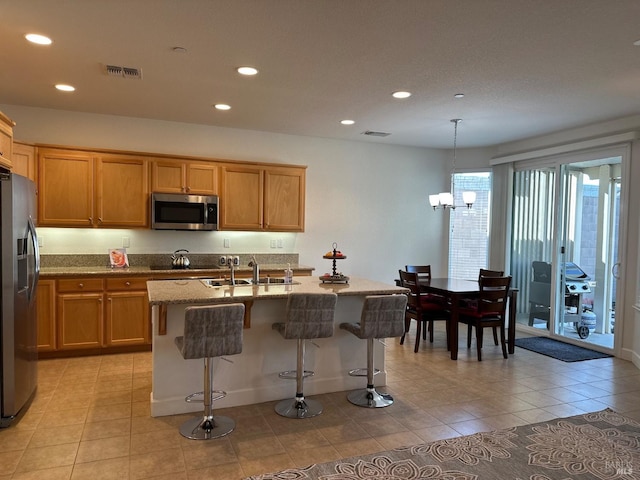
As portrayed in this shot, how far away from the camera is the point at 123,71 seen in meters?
3.65

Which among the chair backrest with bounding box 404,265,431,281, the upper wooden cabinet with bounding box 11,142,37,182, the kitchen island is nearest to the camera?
the kitchen island

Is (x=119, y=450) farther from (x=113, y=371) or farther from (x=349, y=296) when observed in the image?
(x=349, y=296)

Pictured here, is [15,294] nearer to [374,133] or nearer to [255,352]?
[255,352]

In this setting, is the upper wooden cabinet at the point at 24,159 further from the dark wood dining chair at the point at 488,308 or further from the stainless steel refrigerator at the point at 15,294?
the dark wood dining chair at the point at 488,308

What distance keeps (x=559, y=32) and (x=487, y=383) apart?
294 cm

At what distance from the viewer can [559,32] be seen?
2.81m

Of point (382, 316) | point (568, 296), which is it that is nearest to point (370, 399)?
point (382, 316)

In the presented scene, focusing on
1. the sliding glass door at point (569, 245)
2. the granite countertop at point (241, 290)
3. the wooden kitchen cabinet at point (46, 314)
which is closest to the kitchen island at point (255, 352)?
the granite countertop at point (241, 290)

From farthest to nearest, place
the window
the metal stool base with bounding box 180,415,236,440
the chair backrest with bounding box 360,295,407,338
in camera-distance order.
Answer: the window < the chair backrest with bounding box 360,295,407,338 < the metal stool base with bounding box 180,415,236,440

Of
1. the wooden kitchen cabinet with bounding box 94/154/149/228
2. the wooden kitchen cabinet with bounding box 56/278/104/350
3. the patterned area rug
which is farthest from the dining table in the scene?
the wooden kitchen cabinet with bounding box 56/278/104/350

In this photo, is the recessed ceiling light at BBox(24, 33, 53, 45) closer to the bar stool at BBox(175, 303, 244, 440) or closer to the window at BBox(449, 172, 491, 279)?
the bar stool at BBox(175, 303, 244, 440)

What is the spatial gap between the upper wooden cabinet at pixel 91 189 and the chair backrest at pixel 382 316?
9.99ft

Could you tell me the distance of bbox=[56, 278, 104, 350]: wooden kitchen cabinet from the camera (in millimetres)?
4586

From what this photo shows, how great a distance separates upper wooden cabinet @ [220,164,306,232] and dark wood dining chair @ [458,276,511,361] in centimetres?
236
